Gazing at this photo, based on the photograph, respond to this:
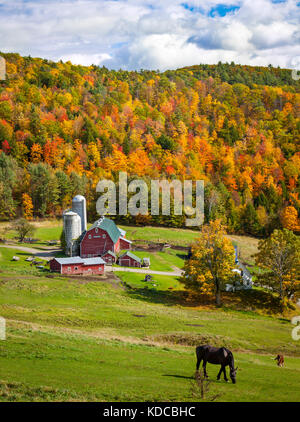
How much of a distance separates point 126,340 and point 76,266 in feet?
101

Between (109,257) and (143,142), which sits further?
(143,142)

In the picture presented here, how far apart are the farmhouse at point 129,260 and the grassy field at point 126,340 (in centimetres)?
711

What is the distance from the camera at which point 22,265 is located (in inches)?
2343

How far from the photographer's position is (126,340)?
29188 millimetres

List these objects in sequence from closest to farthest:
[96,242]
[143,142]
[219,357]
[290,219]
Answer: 1. [219,357]
2. [96,242]
3. [290,219]
4. [143,142]

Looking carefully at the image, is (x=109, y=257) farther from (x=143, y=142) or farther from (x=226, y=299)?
(x=143, y=142)

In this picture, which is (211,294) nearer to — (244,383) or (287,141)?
(244,383)

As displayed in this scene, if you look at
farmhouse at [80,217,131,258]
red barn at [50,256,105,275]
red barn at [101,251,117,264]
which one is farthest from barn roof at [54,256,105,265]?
farmhouse at [80,217,131,258]

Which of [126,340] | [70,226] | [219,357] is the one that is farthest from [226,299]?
[219,357]

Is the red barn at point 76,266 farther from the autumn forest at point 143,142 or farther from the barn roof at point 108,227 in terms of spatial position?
the autumn forest at point 143,142

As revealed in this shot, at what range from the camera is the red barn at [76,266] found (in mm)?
57688

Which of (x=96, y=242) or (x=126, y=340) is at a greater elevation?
(x=96, y=242)

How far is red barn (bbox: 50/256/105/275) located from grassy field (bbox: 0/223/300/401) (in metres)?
2.23

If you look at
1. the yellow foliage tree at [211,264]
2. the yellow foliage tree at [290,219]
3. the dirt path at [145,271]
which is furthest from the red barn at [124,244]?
the yellow foliage tree at [290,219]
